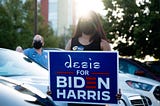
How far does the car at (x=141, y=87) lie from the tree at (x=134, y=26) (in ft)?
34.3

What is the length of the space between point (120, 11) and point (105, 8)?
0.69m

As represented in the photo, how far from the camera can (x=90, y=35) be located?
5328 mm

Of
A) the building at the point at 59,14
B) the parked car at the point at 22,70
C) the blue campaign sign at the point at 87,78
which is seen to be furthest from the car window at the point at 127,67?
the building at the point at 59,14

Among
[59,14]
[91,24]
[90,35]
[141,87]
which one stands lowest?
[59,14]

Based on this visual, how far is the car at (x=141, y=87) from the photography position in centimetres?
875

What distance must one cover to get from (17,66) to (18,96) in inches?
101

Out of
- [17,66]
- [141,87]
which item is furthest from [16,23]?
[17,66]

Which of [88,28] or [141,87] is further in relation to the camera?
[141,87]

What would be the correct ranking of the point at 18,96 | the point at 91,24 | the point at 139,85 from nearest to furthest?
the point at 18,96 → the point at 91,24 → the point at 139,85

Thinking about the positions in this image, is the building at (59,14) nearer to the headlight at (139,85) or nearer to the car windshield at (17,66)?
the headlight at (139,85)

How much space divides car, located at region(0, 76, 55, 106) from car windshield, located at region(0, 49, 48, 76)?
6.10ft

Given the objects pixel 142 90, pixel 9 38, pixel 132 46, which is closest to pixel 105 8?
pixel 132 46

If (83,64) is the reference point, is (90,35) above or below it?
above

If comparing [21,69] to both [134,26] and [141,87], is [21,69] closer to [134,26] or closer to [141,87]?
[141,87]
